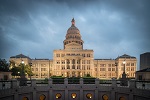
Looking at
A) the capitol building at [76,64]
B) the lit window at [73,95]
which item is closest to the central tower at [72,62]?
the capitol building at [76,64]

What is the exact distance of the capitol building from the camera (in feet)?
336

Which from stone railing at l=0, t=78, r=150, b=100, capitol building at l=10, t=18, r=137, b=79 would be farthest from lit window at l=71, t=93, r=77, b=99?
capitol building at l=10, t=18, r=137, b=79

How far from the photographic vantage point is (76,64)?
102688 mm

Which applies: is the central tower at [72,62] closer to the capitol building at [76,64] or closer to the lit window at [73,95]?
the capitol building at [76,64]

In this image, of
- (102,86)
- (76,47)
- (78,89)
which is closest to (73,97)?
(78,89)

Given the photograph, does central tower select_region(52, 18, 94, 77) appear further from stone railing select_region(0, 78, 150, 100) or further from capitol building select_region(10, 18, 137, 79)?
stone railing select_region(0, 78, 150, 100)

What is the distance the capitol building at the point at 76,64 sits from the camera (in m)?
103

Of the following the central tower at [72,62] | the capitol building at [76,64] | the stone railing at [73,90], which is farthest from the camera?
the capitol building at [76,64]

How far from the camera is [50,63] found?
112 metres

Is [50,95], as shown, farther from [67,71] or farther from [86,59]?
A: [86,59]

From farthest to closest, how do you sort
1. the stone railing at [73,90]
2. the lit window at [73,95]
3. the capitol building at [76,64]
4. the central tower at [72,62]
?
1. the capitol building at [76,64]
2. the central tower at [72,62]
3. the lit window at [73,95]
4. the stone railing at [73,90]

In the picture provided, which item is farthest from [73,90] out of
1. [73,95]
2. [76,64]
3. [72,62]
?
[72,62]

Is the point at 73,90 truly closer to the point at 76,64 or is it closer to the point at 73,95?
the point at 73,95

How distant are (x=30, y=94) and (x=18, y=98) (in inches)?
130
